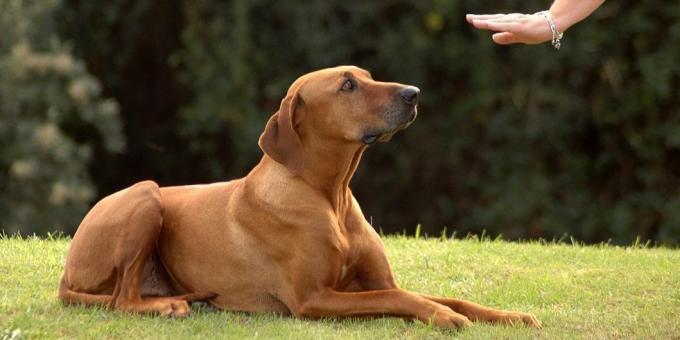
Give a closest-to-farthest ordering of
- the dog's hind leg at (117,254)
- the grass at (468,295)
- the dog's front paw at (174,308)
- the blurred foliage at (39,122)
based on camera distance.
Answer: the grass at (468,295) → the dog's front paw at (174,308) → the dog's hind leg at (117,254) → the blurred foliage at (39,122)

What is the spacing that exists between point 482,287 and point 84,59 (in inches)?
393

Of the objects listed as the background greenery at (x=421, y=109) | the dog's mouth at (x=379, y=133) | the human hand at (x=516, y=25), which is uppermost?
the human hand at (x=516, y=25)

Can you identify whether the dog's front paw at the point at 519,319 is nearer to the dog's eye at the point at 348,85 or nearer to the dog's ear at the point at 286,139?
the dog's ear at the point at 286,139

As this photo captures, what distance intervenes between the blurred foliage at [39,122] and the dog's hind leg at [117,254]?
7026 millimetres

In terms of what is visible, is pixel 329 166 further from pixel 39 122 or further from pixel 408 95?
pixel 39 122

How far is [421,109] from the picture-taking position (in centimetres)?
1499

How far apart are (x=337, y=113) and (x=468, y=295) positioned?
1460mm

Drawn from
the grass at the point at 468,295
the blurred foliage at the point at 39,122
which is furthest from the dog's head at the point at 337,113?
the blurred foliage at the point at 39,122

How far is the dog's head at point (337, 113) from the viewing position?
616 cm

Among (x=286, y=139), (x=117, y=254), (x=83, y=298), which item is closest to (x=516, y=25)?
(x=286, y=139)

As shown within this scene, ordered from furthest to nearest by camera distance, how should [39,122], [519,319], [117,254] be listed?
[39,122], [117,254], [519,319]

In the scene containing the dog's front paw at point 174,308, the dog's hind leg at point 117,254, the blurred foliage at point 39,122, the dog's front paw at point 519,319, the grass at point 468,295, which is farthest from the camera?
the blurred foliage at point 39,122

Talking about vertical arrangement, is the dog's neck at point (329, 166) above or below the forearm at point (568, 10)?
below

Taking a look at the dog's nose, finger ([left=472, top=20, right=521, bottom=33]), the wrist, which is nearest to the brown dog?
the dog's nose
